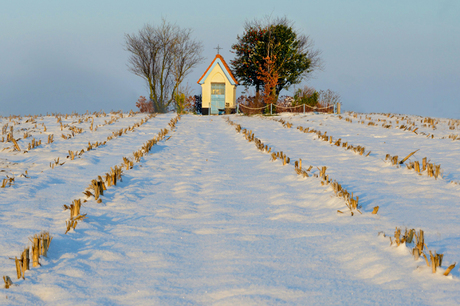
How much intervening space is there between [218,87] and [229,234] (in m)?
33.8

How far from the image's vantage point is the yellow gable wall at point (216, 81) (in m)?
36.3

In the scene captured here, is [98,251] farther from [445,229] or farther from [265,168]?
[265,168]

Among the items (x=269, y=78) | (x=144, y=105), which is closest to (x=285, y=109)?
(x=269, y=78)

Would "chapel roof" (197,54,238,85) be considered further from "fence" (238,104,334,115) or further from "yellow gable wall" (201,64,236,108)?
"fence" (238,104,334,115)

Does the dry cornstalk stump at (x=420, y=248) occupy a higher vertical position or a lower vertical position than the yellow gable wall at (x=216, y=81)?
lower

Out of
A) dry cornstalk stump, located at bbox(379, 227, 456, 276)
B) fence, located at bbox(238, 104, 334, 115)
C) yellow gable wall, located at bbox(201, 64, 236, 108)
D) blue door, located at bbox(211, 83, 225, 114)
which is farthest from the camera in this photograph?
blue door, located at bbox(211, 83, 225, 114)

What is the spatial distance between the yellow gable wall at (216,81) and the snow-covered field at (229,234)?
2864 cm

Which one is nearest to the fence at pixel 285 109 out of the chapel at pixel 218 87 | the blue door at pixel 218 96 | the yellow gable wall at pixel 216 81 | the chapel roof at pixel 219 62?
the yellow gable wall at pixel 216 81

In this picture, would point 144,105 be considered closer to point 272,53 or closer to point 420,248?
point 272,53

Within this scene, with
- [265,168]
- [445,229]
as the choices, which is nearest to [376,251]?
[445,229]

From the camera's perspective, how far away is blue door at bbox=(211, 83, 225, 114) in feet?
121

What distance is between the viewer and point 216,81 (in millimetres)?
36375

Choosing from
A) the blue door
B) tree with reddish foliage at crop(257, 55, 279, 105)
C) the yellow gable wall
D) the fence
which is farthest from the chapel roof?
the fence

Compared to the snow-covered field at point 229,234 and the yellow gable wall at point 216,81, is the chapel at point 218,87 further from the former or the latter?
the snow-covered field at point 229,234
